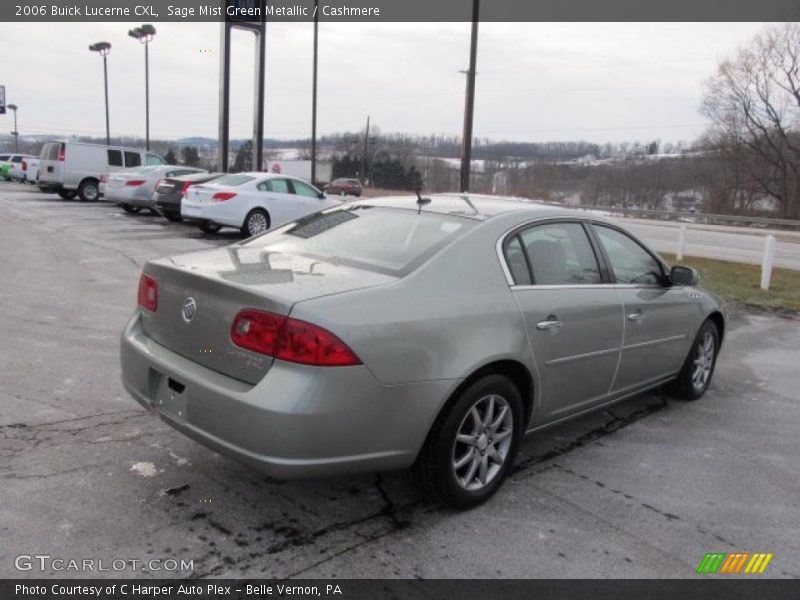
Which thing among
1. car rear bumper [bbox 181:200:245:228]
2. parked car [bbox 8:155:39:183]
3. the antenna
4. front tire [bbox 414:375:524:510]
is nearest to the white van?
car rear bumper [bbox 181:200:245:228]

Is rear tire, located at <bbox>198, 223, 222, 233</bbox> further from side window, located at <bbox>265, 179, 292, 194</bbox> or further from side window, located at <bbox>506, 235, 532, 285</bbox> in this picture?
side window, located at <bbox>506, 235, 532, 285</bbox>

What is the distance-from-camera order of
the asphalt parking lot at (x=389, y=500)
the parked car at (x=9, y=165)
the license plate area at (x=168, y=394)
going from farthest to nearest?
1. the parked car at (x=9, y=165)
2. the license plate area at (x=168, y=394)
3. the asphalt parking lot at (x=389, y=500)

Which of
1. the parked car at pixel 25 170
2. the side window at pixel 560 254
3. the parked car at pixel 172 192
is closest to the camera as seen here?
the side window at pixel 560 254

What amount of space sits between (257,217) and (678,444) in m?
11.3

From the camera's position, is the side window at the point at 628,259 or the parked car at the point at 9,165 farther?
the parked car at the point at 9,165

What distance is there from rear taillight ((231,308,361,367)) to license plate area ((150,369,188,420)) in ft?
1.75

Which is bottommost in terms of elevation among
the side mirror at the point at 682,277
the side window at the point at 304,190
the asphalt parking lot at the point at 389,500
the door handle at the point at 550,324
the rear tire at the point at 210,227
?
the asphalt parking lot at the point at 389,500

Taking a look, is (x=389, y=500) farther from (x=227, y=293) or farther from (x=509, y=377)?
(x=227, y=293)

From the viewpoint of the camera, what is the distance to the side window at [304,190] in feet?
48.7

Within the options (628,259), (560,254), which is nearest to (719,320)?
(628,259)

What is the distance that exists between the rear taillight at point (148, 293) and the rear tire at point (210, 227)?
11.4 m
